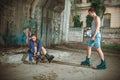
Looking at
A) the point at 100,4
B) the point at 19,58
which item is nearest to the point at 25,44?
the point at 19,58

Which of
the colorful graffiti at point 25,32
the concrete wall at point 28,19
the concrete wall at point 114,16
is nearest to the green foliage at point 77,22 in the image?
the concrete wall at point 114,16

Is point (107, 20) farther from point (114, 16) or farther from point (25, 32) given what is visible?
point (25, 32)

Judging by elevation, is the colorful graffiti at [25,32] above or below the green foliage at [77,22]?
below

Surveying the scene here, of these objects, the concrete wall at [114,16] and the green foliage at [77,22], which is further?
the green foliage at [77,22]

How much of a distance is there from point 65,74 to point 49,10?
248 inches

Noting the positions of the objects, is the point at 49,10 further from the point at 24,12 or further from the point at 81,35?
the point at 81,35

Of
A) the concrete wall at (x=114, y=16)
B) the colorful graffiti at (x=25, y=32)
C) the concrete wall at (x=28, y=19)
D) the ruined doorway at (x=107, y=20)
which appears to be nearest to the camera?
the concrete wall at (x=28, y=19)

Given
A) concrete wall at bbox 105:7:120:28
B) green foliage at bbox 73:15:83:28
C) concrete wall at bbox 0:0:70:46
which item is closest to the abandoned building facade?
concrete wall at bbox 0:0:70:46

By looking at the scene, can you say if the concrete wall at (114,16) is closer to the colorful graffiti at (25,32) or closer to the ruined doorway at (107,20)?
the ruined doorway at (107,20)

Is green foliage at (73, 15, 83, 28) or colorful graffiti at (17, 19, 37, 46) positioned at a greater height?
green foliage at (73, 15, 83, 28)

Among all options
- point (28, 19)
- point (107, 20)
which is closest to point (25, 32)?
point (28, 19)

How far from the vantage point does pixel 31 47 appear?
6031mm

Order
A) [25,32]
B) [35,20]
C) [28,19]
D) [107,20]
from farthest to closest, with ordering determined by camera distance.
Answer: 1. [107,20]
2. [35,20]
3. [28,19]
4. [25,32]

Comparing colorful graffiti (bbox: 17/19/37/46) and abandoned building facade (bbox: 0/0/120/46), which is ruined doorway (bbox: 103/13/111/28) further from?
colorful graffiti (bbox: 17/19/37/46)
